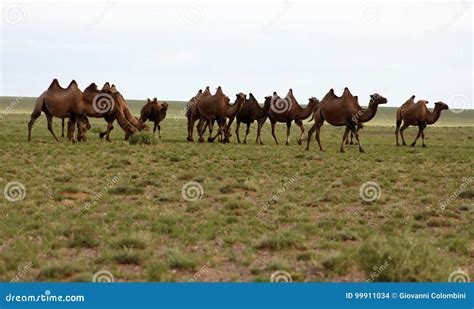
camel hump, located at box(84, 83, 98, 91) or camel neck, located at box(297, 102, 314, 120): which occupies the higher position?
camel hump, located at box(84, 83, 98, 91)

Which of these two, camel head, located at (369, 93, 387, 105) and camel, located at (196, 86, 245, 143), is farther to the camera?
camel, located at (196, 86, 245, 143)

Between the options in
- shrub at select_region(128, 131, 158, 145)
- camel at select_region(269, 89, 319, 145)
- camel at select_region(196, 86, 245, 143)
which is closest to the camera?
shrub at select_region(128, 131, 158, 145)

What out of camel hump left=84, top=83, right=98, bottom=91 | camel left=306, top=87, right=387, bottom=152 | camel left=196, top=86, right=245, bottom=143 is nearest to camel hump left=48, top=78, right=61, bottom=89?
camel hump left=84, top=83, right=98, bottom=91

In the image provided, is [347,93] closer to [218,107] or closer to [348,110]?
[348,110]

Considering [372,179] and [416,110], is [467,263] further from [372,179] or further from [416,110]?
[416,110]

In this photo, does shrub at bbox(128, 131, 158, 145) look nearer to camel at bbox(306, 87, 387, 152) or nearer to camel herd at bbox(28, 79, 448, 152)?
camel herd at bbox(28, 79, 448, 152)

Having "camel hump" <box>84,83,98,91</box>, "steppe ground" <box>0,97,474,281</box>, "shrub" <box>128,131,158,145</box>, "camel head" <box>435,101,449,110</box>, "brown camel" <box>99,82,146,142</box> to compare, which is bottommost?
"steppe ground" <box>0,97,474,281</box>

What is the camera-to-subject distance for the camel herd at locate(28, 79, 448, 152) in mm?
23141

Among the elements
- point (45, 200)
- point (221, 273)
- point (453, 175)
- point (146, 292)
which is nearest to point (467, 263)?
point (221, 273)

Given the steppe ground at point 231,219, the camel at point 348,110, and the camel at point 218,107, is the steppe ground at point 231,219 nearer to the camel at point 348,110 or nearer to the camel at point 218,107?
the camel at point 348,110

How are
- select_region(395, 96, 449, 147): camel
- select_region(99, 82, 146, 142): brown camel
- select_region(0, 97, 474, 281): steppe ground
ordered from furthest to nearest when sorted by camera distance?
select_region(395, 96, 449, 147): camel
select_region(99, 82, 146, 142): brown camel
select_region(0, 97, 474, 281): steppe ground

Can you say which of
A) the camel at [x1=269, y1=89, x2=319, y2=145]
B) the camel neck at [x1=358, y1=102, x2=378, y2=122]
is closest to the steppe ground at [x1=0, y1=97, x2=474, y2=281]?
the camel neck at [x1=358, y1=102, x2=378, y2=122]

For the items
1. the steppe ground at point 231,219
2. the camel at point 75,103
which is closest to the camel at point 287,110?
the camel at point 75,103

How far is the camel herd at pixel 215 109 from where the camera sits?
23.1 meters
